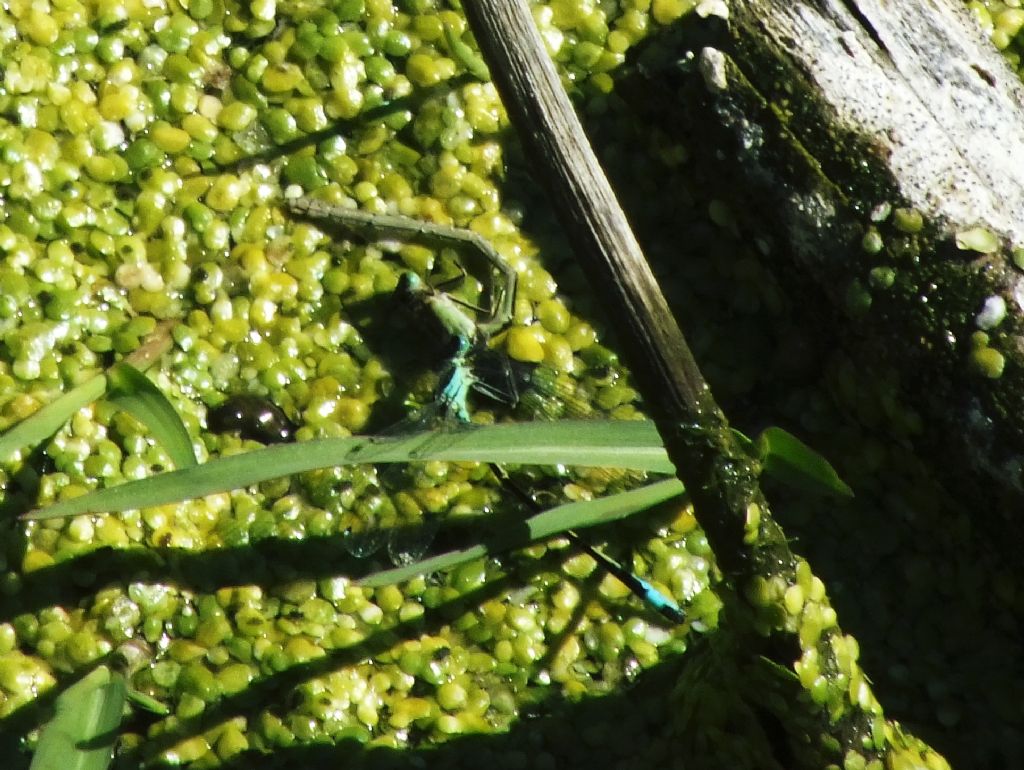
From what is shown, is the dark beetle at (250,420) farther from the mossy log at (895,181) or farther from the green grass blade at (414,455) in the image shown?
the mossy log at (895,181)

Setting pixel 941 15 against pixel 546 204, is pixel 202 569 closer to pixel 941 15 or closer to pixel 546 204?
pixel 546 204

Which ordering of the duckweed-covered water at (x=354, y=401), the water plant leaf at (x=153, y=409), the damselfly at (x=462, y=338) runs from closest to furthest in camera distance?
the water plant leaf at (x=153, y=409) → the duckweed-covered water at (x=354, y=401) → the damselfly at (x=462, y=338)

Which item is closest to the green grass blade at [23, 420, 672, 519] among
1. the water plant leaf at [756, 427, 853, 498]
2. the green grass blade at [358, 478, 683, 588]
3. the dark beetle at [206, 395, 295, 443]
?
the green grass blade at [358, 478, 683, 588]

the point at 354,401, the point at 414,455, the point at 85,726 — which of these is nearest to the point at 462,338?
the point at 354,401

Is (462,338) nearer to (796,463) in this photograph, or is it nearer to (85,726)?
(796,463)

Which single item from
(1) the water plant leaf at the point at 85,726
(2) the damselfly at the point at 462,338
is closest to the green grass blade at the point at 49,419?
(1) the water plant leaf at the point at 85,726

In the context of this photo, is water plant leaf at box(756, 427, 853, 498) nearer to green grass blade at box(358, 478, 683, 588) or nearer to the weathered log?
the weathered log
